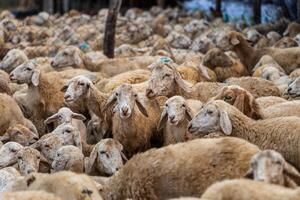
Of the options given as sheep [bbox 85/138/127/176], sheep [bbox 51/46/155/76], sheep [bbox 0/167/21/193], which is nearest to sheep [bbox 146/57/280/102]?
sheep [bbox 85/138/127/176]

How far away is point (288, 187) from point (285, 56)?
7718mm

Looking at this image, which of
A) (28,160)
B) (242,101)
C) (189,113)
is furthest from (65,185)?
(242,101)

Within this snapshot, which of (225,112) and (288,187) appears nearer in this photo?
(288,187)

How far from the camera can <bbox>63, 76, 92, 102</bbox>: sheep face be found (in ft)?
30.5

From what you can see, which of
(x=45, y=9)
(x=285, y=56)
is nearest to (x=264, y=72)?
(x=285, y=56)

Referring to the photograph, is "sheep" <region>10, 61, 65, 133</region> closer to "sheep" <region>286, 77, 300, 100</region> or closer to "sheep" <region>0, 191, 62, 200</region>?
"sheep" <region>286, 77, 300, 100</region>

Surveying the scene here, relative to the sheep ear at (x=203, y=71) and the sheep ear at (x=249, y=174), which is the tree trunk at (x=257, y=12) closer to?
the sheep ear at (x=203, y=71)

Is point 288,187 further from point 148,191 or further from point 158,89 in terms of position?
point 158,89

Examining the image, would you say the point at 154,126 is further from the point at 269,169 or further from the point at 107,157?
the point at 269,169

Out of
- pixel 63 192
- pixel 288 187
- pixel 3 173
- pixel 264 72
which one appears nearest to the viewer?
pixel 288 187

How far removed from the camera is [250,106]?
772 cm

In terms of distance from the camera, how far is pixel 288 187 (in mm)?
5301

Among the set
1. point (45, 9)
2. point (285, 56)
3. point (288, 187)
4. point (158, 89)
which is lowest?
point (45, 9)

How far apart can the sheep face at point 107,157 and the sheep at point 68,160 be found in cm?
10
